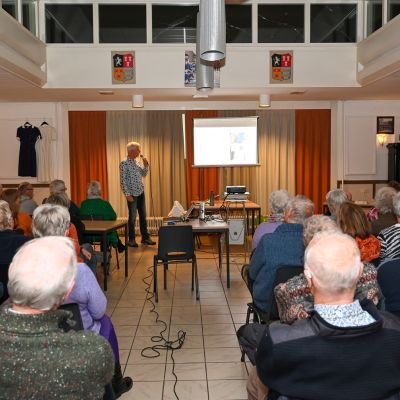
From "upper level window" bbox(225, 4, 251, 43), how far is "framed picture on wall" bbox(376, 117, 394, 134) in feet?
10.6

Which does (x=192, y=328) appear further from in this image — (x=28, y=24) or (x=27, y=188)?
(x=28, y=24)

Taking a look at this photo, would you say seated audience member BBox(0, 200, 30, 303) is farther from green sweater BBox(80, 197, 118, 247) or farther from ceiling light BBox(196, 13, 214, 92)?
green sweater BBox(80, 197, 118, 247)

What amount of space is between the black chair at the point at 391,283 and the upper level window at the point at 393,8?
192 inches

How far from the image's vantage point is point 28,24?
6.82 meters

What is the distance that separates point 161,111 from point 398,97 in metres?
4.51

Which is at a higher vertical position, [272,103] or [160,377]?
[272,103]

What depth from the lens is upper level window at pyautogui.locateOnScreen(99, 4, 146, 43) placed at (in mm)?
7277

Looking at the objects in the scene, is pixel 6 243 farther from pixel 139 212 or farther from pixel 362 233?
pixel 139 212

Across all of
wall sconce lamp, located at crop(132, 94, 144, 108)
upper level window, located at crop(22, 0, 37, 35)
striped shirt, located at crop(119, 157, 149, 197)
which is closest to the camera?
upper level window, located at crop(22, 0, 37, 35)

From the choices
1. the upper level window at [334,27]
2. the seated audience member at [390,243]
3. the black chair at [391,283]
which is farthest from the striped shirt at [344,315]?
the upper level window at [334,27]

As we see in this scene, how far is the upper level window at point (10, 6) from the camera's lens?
5.85 meters

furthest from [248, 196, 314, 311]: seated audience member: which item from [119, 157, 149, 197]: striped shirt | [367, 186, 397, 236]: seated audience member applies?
[119, 157, 149, 197]: striped shirt

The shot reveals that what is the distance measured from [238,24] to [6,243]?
5.64 m

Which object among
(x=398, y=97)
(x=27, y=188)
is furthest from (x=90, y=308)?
(x=398, y=97)
